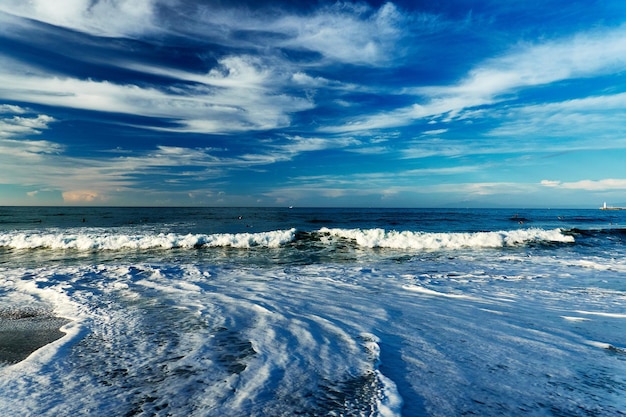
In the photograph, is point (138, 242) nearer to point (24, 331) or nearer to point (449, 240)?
point (24, 331)

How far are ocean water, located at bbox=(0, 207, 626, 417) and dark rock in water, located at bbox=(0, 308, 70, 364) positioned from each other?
97 mm

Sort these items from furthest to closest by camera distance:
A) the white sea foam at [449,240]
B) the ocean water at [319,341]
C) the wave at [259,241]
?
1. the white sea foam at [449,240]
2. the wave at [259,241]
3. the ocean water at [319,341]

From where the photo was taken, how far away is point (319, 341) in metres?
5.52

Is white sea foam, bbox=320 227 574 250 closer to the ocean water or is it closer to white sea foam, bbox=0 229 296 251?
white sea foam, bbox=0 229 296 251

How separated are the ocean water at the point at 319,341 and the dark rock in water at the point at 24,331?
97 millimetres

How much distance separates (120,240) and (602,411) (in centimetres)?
2276

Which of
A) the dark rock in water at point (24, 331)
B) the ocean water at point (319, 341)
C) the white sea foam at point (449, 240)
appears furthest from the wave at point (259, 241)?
the dark rock in water at point (24, 331)

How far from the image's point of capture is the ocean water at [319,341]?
3.63 metres

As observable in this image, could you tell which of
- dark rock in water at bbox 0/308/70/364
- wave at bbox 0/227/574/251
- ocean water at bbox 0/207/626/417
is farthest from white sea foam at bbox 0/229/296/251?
dark rock in water at bbox 0/308/70/364

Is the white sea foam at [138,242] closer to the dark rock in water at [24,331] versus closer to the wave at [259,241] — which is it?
the wave at [259,241]

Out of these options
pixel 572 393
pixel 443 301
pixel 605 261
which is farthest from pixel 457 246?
pixel 572 393

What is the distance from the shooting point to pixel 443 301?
27.0 feet

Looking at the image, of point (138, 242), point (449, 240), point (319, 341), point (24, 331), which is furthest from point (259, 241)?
point (319, 341)

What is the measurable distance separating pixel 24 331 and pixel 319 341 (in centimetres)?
490
